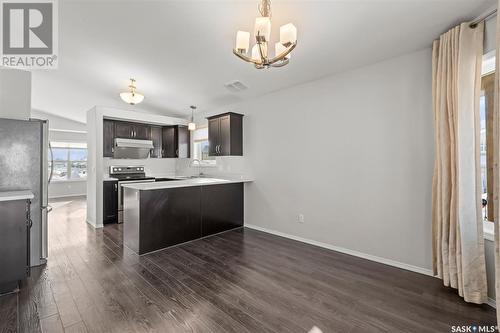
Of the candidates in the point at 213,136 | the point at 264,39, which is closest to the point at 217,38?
the point at 264,39

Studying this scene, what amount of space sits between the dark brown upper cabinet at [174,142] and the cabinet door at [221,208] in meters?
2.34

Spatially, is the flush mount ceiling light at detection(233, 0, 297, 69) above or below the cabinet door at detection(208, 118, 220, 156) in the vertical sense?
above

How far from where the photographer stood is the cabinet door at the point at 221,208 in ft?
12.5

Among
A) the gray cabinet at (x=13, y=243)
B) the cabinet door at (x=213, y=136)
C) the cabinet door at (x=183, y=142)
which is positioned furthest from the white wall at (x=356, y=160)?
the gray cabinet at (x=13, y=243)

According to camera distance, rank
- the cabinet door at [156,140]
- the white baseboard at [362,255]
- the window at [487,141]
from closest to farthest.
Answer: the window at [487,141]
the white baseboard at [362,255]
the cabinet door at [156,140]

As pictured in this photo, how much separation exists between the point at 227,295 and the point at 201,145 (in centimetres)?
440

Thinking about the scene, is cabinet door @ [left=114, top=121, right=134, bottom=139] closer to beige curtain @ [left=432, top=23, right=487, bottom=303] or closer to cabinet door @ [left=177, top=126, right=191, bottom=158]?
cabinet door @ [left=177, top=126, right=191, bottom=158]

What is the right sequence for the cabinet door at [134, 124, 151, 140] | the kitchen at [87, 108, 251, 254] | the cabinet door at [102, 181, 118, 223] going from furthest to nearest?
1. the cabinet door at [134, 124, 151, 140]
2. the cabinet door at [102, 181, 118, 223]
3. the kitchen at [87, 108, 251, 254]

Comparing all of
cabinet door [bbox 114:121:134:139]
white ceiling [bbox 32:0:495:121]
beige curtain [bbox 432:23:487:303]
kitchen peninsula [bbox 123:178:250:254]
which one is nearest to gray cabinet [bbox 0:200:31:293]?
kitchen peninsula [bbox 123:178:250:254]

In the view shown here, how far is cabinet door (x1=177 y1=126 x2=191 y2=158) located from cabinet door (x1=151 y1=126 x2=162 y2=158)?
53 centimetres

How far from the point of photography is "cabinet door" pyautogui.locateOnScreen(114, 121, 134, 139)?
506 centimetres

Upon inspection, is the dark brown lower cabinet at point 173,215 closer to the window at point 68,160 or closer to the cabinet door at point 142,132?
the cabinet door at point 142,132

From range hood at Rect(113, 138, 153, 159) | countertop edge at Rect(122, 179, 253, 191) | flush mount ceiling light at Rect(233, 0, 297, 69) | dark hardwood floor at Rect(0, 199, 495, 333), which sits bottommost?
dark hardwood floor at Rect(0, 199, 495, 333)

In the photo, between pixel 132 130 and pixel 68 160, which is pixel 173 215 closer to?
pixel 132 130
